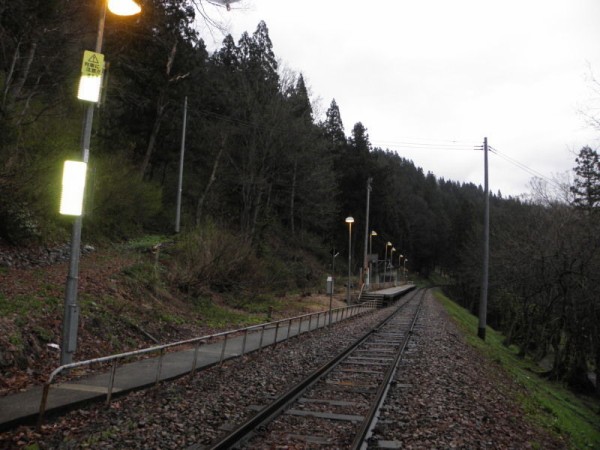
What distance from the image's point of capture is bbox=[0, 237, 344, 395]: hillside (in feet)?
30.0

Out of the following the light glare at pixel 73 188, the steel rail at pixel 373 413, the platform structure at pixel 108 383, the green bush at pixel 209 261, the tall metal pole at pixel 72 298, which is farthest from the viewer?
the green bush at pixel 209 261

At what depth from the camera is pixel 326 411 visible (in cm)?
799

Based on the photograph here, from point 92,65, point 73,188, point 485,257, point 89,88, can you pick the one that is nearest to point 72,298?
point 73,188

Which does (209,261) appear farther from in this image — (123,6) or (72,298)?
(123,6)

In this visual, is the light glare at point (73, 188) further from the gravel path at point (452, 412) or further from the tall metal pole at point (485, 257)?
the tall metal pole at point (485, 257)

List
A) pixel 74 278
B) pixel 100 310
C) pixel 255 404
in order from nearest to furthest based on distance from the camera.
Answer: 1. pixel 255 404
2. pixel 74 278
3. pixel 100 310

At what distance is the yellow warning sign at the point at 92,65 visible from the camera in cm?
925

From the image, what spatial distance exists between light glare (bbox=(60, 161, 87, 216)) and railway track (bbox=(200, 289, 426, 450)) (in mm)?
4861

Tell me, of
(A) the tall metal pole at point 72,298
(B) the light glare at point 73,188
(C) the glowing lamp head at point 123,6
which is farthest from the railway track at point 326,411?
(C) the glowing lamp head at point 123,6

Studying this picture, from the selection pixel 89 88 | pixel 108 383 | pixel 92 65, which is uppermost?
pixel 92 65

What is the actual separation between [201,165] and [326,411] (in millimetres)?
35311

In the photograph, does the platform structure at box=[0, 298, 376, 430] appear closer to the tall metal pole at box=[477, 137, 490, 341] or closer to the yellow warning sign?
the yellow warning sign

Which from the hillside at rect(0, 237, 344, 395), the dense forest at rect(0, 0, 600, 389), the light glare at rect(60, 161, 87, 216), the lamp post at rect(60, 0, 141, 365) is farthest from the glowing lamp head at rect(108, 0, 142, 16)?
the hillside at rect(0, 237, 344, 395)

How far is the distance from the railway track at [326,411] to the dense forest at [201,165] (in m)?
5.00
